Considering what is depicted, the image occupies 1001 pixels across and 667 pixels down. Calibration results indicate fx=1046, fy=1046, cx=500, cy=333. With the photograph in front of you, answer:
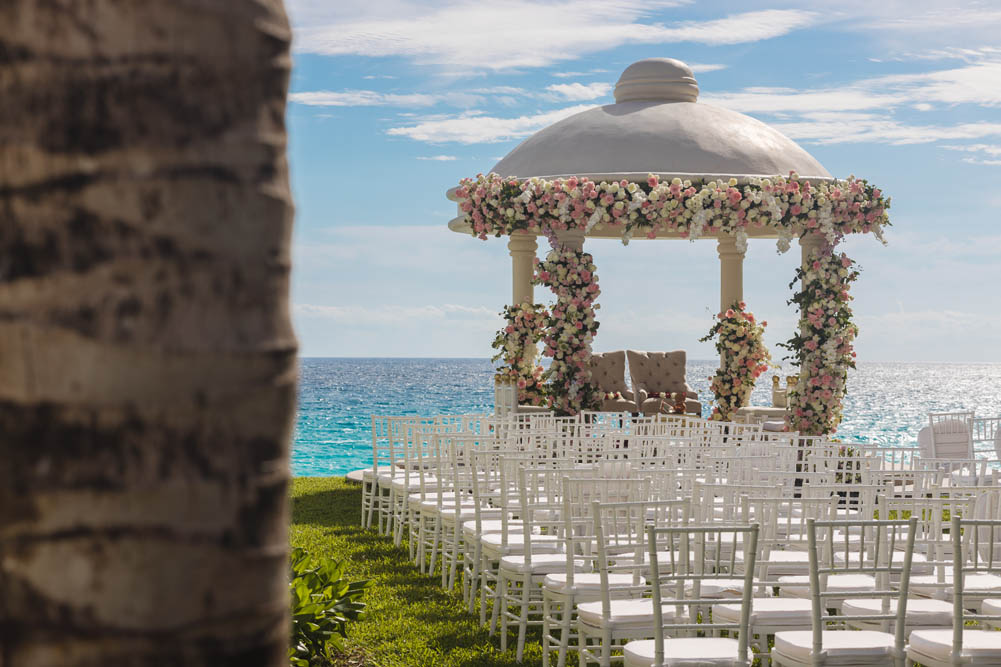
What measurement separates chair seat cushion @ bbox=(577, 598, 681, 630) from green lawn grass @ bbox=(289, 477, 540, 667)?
1.07 meters

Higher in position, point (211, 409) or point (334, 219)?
point (334, 219)

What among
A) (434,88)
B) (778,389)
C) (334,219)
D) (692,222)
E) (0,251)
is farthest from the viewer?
(334,219)

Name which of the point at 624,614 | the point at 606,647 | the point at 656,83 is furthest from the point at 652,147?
the point at 606,647

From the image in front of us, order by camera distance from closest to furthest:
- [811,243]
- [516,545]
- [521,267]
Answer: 1. [516,545]
2. [811,243]
3. [521,267]

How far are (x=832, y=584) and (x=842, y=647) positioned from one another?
105cm

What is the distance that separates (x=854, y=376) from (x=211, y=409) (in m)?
90.9

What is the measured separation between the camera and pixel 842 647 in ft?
12.5

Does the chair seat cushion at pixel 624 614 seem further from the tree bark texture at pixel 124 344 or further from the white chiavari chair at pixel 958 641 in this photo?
the tree bark texture at pixel 124 344

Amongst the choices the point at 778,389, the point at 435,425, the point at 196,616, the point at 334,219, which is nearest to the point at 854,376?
the point at 334,219

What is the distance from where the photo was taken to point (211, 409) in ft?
3.97

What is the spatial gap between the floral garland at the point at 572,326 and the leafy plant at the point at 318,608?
274 inches

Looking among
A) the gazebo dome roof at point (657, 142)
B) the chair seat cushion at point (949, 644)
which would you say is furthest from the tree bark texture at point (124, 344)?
the gazebo dome roof at point (657, 142)

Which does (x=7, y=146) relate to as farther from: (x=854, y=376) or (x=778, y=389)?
(x=854, y=376)

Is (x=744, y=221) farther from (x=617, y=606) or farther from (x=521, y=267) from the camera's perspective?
(x=617, y=606)
